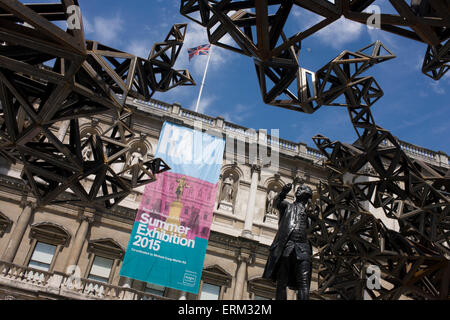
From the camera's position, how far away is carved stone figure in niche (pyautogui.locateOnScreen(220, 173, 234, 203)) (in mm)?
23875

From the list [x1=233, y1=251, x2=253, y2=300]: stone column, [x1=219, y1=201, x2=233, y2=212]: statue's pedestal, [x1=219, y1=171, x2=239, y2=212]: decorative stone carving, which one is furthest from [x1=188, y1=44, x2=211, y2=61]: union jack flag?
[x1=233, y1=251, x2=253, y2=300]: stone column

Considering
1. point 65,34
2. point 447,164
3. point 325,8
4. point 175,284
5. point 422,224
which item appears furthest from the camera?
point 447,164

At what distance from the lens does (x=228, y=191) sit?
78.8 feet

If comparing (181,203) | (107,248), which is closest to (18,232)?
(107,248)

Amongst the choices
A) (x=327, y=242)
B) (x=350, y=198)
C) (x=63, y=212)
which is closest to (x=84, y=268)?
(x=63, y=212)

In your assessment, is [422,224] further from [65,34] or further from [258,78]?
[65,34]

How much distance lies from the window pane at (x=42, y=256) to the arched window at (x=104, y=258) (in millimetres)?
1892

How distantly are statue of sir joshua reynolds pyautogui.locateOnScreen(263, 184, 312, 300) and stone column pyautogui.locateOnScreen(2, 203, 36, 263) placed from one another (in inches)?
641

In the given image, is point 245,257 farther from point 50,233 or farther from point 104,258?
point 50,233

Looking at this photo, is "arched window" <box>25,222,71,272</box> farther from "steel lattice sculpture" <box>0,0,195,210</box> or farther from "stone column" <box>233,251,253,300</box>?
"steel lattice sculpture" <box>0,0,195,210</box>

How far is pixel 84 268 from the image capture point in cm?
1956

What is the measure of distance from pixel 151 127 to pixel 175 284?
393 inches

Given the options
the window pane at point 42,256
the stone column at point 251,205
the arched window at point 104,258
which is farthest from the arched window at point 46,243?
the stone column at point 251,205
